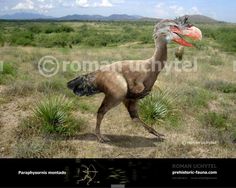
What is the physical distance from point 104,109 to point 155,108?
68 centimetres

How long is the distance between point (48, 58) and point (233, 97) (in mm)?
2850

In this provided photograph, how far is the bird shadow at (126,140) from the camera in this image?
456 centimetres

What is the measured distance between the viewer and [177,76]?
6.84m

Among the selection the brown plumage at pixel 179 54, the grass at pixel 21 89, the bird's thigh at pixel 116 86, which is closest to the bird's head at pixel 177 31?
the bird's thigh at pixel 116 86

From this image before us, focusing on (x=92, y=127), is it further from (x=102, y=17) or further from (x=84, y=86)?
(x=102, y=17)

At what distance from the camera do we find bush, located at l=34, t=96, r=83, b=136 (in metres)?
4.53

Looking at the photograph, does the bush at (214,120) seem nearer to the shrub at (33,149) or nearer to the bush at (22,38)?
the shrub at (33,149)

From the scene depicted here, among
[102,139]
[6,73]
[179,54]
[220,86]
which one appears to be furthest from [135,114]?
[220,86]

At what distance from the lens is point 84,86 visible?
4547 millimetres

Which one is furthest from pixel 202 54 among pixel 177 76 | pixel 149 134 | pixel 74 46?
pixel 149 134

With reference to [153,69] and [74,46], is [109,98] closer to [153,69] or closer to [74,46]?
[153,69]

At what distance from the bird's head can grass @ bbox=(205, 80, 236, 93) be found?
261cm
